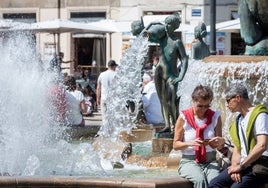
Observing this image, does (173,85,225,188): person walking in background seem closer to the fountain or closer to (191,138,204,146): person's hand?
(191,138,204,146): person's hand

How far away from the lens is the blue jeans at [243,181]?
6.46m

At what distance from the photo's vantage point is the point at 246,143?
649cm

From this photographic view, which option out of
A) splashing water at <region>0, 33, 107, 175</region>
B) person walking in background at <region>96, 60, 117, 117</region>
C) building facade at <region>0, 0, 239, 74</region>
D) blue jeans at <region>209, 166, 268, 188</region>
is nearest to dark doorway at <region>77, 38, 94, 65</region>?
building facade at <region>0, 0, 239, 74</region>

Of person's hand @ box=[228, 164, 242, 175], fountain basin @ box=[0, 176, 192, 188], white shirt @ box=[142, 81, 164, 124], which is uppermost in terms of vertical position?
person's hand @ box=[228, 164, 242, 175]

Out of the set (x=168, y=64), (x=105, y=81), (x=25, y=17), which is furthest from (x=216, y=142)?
(x=25, y=17)

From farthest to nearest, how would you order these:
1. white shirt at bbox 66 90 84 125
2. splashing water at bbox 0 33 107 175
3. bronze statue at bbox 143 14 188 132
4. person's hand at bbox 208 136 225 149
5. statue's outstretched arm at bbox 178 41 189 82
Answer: white shirt at bbox 66 90 84 125, bronze statue at bbox 143 14 188 132, statue's outstretched arm at bbox 178 41 189 82, splashing water at bbox 0 33 107 175, person's hand at bbox 208 136 225 149

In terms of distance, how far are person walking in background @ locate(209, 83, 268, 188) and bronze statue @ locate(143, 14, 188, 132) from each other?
382 cm

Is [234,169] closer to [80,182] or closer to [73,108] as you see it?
[80,182]

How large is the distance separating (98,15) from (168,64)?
777 inches

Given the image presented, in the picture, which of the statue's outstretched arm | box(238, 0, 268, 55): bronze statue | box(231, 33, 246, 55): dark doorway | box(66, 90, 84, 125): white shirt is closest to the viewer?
box(238, 0, 268, 55): bronze statue

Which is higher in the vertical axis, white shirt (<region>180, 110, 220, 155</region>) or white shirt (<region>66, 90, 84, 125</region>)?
white shirt (<region>180, 110, 220, 155</region>)

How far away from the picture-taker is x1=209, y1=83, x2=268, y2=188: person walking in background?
6.38 metres

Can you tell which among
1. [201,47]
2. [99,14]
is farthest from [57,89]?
[99,14]

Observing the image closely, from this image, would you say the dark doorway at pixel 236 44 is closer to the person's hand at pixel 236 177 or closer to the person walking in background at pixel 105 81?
the person walking in background at pixel 105 81
